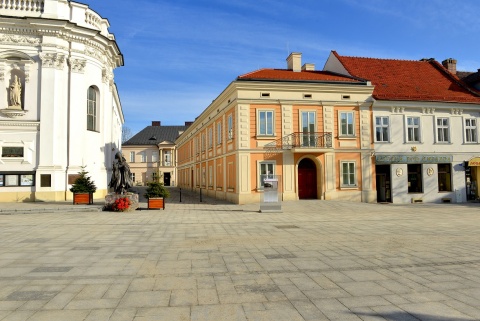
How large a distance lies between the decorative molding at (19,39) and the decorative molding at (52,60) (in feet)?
3.46

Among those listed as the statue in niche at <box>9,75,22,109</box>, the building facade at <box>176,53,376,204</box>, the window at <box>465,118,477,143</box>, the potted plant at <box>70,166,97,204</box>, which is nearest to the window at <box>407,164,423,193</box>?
the building facade at <box>176,53,376,204</box>

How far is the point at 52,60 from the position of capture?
73.4 feet

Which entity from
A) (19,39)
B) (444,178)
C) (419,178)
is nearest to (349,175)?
(419,178)

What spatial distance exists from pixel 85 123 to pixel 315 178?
1674cm

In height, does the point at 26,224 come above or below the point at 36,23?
below

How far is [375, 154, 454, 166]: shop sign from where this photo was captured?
22.7 meters

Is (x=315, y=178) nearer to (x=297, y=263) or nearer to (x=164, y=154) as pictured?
(x=297, y=263)

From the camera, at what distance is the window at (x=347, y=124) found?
22375mm

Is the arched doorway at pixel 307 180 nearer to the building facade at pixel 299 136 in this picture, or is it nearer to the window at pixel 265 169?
the building facade at pixel 299 136

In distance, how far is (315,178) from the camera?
885 inches

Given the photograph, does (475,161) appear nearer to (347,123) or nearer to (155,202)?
(347,123)

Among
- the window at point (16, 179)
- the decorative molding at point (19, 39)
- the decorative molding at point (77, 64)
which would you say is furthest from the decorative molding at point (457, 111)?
the window at point (16, 179)

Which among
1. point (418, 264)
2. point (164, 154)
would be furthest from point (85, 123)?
point (164, 154)

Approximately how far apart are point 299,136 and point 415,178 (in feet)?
30.6
